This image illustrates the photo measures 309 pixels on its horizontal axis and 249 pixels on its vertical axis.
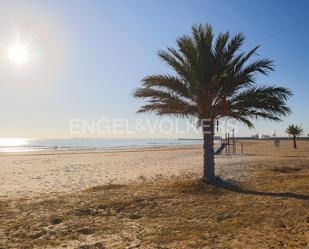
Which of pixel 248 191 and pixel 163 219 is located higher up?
pixel 248 191

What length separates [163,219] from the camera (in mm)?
7715

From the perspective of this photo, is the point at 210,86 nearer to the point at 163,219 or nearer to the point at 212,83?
the point at 212,83

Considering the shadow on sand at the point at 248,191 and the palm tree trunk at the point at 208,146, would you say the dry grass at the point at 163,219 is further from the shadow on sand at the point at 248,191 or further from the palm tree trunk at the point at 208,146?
the palm tree trunk at the point at 208,146

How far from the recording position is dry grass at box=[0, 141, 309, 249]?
6.12 m

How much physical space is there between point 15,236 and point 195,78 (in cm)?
822

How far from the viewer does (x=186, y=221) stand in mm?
7457

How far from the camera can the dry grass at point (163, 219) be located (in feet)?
20.1

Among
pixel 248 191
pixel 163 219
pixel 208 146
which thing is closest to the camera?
pixel 163 219

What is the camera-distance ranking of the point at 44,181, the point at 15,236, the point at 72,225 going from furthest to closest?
the point at 44,181, the point at 72,225, the point at 15,236

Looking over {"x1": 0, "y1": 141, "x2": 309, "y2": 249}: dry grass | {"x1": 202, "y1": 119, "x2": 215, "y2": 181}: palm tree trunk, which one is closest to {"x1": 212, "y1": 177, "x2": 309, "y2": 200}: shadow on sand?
{"x1": 0, "y1": 141, "x2": 309, "y2": 249}: dry grass

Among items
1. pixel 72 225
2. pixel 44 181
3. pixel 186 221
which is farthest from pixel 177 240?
pixel 44 181

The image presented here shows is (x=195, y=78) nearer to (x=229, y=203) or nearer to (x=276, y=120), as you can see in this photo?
(x=276, y=120)

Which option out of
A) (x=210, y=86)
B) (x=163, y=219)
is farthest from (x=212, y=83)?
(x=163, y=219)

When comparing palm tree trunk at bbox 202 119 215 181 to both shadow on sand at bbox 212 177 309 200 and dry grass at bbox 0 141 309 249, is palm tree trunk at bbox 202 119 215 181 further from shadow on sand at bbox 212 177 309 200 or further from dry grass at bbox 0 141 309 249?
dry grass at bbox 0 141 309 249
